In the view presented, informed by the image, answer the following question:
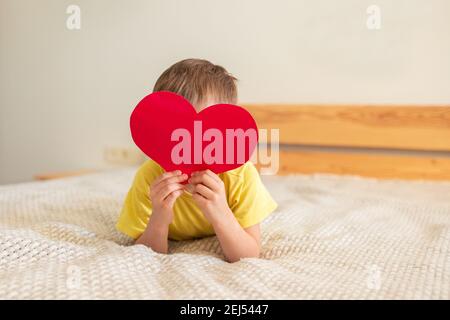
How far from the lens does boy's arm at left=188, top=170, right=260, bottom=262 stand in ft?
2.89

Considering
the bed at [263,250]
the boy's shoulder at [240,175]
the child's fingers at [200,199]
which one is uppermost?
the boy's shoulder at [240,175]

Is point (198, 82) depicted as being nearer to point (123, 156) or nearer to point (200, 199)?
point (200, 199)

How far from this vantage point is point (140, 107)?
889 millimetres

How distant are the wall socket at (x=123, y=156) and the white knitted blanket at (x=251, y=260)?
3.24 ft

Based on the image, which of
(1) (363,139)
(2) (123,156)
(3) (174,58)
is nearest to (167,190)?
(1) (363,139)

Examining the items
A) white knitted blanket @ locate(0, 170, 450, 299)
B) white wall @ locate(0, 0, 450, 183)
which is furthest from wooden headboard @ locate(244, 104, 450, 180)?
white knitted blanket @ locate(0, 170, 450, 299)

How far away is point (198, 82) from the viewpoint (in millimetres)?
963

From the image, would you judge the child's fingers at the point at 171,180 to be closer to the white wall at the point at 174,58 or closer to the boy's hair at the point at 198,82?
the boy's hair at the point at 198,82

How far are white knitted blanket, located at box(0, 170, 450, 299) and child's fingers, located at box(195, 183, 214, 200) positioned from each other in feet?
0.36

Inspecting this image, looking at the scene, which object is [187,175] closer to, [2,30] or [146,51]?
[146,51]

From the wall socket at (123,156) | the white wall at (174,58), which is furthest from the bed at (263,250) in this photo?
the wall socket at (123,156)

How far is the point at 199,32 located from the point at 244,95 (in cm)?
36

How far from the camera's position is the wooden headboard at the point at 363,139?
1984 mm
